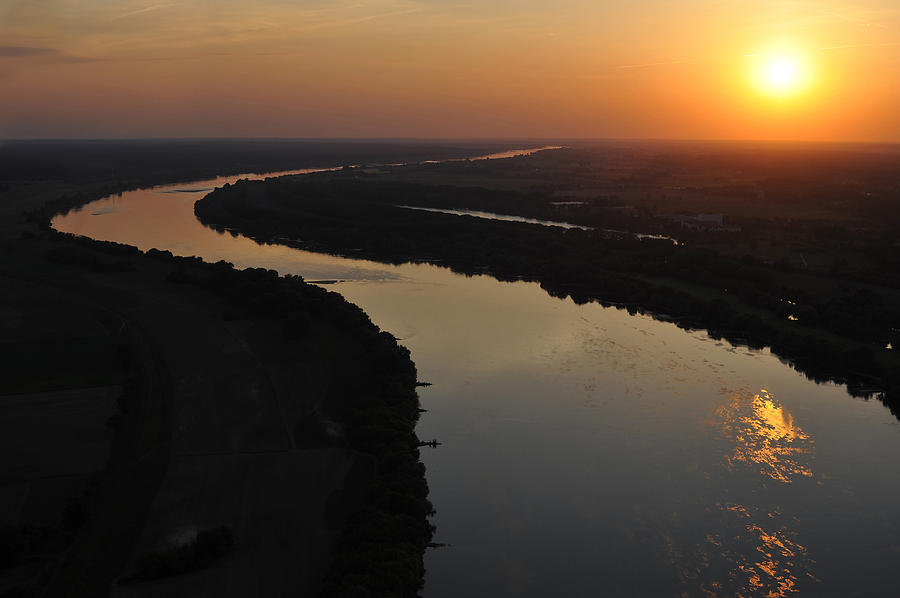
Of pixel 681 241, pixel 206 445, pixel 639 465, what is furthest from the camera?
pixel 681 241

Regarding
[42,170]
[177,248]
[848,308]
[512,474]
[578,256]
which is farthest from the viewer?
[42,170]

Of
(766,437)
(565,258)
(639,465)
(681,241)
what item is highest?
(565,258)

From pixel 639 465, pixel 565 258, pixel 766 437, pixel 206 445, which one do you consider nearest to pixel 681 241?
pixel 565 258

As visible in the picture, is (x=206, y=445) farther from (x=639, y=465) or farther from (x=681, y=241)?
(x=681, y=241)

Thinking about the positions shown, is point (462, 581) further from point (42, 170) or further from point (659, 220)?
point (42, 170)

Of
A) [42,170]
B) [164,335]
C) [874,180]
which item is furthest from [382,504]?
[42,170]

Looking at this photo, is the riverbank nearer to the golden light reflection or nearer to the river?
the river

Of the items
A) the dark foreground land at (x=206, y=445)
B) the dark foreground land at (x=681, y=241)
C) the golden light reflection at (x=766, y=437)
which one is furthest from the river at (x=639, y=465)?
the dark foreground land at (x=681, y=241)
